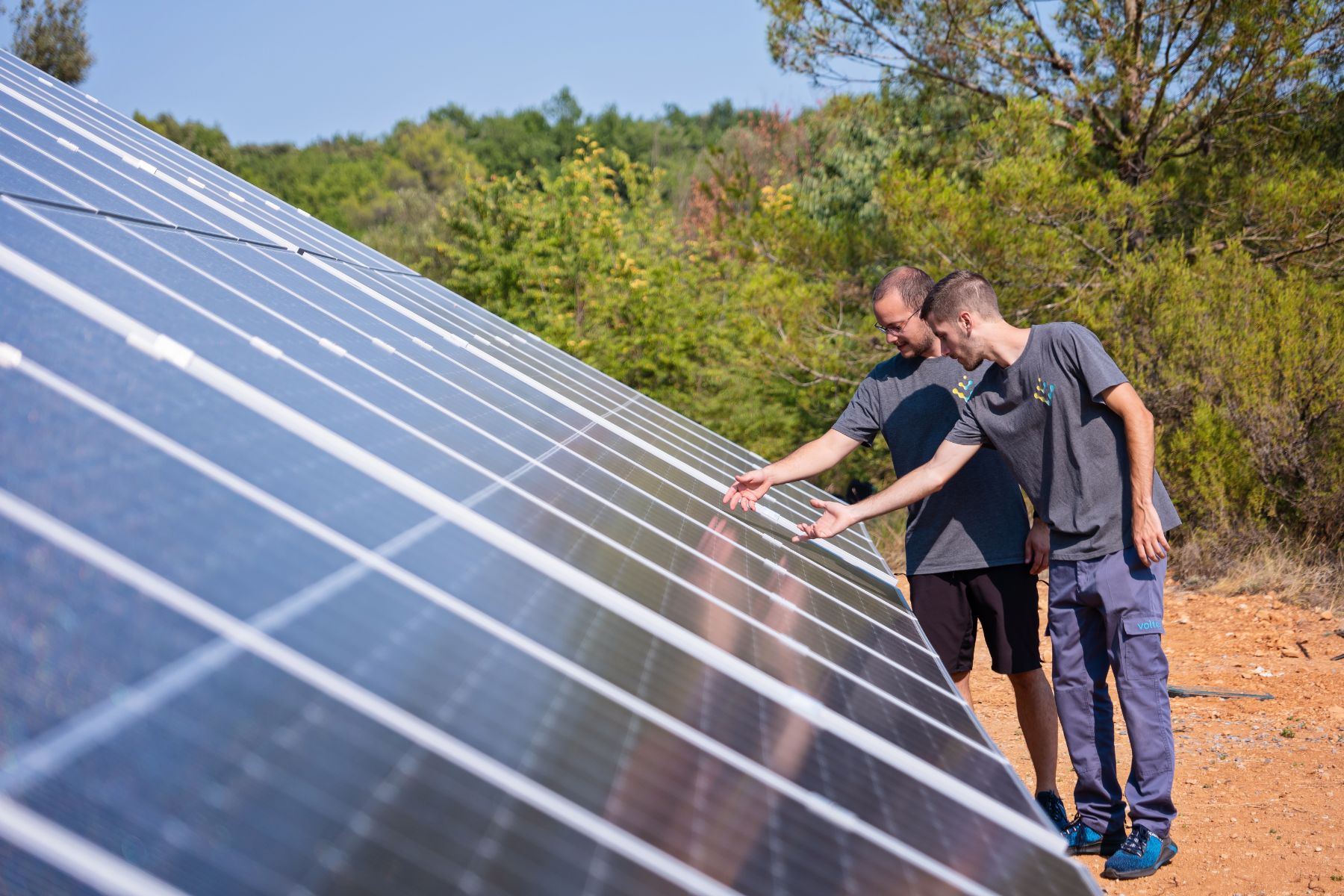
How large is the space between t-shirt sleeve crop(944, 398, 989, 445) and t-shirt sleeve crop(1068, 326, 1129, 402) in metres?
0.59

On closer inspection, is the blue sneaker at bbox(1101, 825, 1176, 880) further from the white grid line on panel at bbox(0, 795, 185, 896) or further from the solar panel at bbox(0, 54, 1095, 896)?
the white grid line on panel at bbox(0, 795, 185, 896)

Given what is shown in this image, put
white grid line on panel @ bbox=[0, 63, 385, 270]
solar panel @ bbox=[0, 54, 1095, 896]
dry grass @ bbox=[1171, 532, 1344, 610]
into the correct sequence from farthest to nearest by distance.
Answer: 1. dry grass @ bbox=[1171, 532, 1344, 610]
2. white grid line on panel @ bbox=[0, 63, 385, 270]
3. solar panel @ bbox=[0, 54, 1095, 896]

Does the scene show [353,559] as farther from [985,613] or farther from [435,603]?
[985,613]

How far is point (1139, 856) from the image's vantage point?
4.70 m

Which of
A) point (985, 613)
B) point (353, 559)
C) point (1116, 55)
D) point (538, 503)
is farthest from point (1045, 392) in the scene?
point (1116, 55)

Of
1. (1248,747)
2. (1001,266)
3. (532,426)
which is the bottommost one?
(1248,747)

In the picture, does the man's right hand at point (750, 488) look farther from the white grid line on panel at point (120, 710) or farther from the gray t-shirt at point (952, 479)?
the white grid line on panel at point (120, 710)

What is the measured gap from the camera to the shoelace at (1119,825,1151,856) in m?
4.70

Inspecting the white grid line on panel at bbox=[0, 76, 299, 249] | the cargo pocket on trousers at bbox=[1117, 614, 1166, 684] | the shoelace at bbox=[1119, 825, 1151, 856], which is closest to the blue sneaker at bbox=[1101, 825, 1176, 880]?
the shoelace at bbox=[1119, 825, 1151, 856]

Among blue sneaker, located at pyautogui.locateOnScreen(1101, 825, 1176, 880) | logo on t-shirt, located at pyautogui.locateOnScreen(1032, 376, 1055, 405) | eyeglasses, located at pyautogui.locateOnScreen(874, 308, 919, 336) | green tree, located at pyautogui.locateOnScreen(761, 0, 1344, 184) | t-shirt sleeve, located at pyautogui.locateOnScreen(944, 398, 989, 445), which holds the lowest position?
blue sneaker, located at pyautogui.locateOnScreen(1101, 825, 1176, 880)

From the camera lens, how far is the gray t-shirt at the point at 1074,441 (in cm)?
473

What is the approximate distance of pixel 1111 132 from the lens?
1410 cm

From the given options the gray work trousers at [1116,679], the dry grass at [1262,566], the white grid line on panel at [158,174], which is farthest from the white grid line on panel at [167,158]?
the dry grass at [1262,566]

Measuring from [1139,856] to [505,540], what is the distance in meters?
3.51
